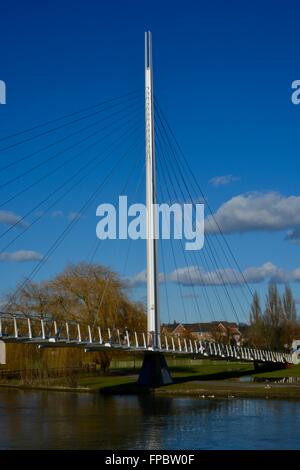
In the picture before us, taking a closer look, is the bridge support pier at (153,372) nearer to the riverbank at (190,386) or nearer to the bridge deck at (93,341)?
the riverbank at (190,386)

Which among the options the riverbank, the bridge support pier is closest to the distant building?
the riverbank

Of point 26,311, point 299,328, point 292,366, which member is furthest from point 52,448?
point 299,328

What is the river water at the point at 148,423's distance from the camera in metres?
27.4

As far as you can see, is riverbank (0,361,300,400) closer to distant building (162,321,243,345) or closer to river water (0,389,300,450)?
river water (0,389,300,450)

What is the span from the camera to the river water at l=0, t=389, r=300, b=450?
89.8 ft

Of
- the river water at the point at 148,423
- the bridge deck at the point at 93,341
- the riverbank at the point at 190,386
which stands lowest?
the river water at the point at 148,423

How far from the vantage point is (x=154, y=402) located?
144 ft

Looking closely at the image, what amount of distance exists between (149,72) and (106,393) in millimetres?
21117

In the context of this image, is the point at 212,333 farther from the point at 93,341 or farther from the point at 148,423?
the point at 148,423

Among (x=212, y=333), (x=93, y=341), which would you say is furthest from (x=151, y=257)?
(x=212, y=333)

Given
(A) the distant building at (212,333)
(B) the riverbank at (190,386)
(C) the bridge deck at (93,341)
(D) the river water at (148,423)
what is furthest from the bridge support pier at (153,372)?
(A) the distant building at (212,333)

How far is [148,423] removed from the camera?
3350 cm
